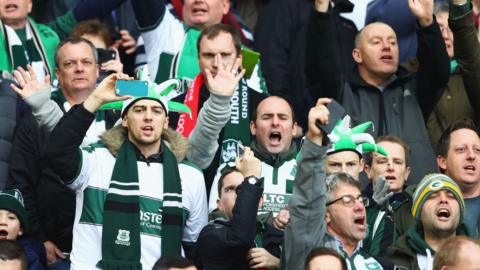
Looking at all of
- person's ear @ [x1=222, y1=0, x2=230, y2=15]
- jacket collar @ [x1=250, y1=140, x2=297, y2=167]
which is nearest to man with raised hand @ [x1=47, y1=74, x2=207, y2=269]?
jacket collar @ [x1=250, y1=140, x2=297, y2=167]

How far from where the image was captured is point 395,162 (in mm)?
11688

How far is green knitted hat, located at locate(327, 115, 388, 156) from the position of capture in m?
10.8

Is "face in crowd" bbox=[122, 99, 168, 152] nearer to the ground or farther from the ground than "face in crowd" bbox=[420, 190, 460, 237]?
farther from the ground

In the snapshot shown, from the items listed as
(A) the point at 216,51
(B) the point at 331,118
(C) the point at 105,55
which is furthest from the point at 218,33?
(B) the point at 331,118

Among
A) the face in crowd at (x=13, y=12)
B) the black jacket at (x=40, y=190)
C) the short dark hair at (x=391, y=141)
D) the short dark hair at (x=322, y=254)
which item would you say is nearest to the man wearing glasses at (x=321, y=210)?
the short dark hair at (x=322, y=254)

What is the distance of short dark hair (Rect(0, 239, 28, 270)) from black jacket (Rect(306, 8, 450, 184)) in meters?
3.33

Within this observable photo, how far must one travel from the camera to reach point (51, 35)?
13.1m

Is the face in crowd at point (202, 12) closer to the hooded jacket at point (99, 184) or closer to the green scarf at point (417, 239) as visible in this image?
the hooded jacket at point (99, 184)

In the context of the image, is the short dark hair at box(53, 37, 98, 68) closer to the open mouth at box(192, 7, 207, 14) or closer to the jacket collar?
the open mouth at box(192, 7, 207, 14)

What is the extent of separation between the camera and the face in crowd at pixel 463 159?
38.5 ft

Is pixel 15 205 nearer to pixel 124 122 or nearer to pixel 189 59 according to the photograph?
pixel 124 122

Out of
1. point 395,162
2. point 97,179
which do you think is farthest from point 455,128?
point 97,179

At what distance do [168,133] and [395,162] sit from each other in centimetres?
188

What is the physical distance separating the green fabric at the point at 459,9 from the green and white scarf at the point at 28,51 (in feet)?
11.1
